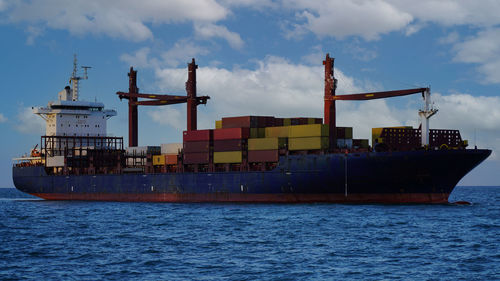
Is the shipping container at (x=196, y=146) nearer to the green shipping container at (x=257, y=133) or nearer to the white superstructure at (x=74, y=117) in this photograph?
the green shipping container at (x=257, y=133)

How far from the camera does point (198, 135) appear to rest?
61.9m

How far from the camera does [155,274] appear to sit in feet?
79.7

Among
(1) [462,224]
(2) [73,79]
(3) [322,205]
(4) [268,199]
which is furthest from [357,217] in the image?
(2) [73,79]

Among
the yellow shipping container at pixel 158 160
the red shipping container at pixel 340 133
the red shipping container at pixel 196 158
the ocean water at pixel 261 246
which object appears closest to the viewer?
the ocean water at pixel 261 246

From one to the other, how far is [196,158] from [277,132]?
9.32 meters

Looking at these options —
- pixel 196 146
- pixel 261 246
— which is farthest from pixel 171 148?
pixel 261 246

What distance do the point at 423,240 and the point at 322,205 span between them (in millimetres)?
20835

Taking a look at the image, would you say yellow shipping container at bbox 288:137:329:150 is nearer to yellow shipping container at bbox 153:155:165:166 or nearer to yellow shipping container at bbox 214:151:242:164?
yellow shipping container at bbox 214:151:242:164

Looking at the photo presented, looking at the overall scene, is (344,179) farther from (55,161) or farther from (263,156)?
(55,161)

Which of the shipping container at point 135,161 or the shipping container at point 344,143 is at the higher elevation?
the shipping container at point 344,143

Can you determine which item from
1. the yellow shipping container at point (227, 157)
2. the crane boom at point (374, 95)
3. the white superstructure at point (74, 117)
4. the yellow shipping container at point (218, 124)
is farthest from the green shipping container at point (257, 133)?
the white superstructure at point (74, 117)

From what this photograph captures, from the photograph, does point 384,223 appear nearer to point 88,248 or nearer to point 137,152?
point 88,248

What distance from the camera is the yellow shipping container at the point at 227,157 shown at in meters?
58.5

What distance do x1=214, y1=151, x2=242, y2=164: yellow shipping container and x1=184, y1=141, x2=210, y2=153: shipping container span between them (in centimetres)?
133
